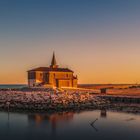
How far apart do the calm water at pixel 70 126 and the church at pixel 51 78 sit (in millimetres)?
45720

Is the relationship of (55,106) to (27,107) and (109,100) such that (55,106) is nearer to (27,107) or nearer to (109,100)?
(27,107)

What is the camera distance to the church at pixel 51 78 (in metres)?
80.9

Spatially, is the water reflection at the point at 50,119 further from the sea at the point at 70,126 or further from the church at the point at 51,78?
the church at the point at 51,78

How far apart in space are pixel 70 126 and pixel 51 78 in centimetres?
5586

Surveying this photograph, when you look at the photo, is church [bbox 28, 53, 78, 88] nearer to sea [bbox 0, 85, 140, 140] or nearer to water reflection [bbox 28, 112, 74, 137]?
sea [bbox 0, 85, 140, 140]

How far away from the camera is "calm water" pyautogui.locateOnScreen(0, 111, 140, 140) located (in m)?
22.7

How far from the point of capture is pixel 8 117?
1248 inches

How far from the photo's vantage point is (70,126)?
2680 centimetres

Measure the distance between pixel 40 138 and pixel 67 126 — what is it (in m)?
5.36

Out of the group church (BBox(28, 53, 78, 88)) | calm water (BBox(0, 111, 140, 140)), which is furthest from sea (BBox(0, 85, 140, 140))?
church (BBox(28, 53, 78, 88))

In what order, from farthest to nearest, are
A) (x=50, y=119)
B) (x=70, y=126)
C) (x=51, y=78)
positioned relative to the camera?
1. (x=51, y=78)
2. (x=50, y=119)
3. (x=70, y=126)

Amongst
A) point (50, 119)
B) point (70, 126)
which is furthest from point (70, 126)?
point (50, 119)

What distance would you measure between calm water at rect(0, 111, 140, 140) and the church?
45.7 metres

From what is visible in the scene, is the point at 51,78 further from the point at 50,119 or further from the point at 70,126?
the point at 70,126
